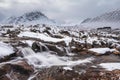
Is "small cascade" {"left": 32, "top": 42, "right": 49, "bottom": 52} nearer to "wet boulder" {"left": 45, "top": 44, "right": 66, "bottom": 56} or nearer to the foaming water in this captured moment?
"wet boulder" {"left": 45, "top": 44, "right": 66, "bottom": 56}

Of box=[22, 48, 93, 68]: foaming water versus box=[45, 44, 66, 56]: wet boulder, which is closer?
box=[22, 48, 93, 68]: foaming water

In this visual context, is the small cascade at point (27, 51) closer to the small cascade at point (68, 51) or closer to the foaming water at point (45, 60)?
the foaming water at point (45, 60)

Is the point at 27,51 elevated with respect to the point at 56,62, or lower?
elevated

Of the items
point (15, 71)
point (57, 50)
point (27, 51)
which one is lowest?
point (15, 71)

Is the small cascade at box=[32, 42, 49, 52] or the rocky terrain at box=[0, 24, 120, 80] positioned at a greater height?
the small cascade at box=[32, 42, 49, 52]

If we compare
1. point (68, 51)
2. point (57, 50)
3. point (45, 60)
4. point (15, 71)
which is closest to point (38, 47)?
point (57, 50)

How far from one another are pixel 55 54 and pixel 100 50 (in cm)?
550

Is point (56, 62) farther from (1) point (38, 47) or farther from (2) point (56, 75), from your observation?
(2) point (56, 75)

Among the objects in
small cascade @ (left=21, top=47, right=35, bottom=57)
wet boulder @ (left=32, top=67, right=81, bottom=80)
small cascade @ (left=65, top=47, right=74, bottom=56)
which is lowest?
wet boulder @ (left=32, top=67, right=81, bottom=80)

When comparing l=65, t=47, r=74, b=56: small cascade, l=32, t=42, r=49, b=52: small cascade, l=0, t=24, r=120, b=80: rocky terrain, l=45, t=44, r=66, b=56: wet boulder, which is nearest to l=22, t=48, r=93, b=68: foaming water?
l=0, t=24, r=120, b=80: rocky terrain

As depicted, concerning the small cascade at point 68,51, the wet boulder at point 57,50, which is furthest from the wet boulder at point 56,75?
the small cascade at point 68,51

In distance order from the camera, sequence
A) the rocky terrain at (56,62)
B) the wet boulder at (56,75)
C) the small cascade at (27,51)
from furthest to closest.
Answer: the small cascade at (27,51) → the rocky terrain at (56,62) → the wet boulder at (56,75)

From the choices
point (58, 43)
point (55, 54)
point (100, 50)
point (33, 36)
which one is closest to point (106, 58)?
point (100, 50)

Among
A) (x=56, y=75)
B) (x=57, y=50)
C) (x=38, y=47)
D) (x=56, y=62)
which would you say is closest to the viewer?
(x=56, y=75)
